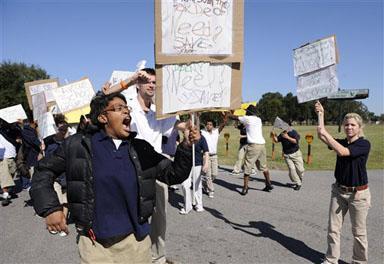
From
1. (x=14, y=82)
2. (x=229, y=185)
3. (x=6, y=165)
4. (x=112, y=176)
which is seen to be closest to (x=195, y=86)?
(x=112, y=176)

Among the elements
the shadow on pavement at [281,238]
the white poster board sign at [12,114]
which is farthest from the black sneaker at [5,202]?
the shadow on pavement at [281,238]

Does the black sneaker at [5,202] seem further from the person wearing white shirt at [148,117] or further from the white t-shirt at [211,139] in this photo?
the person wearing white shirt at [148,117]

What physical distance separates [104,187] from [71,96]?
4.43 meters

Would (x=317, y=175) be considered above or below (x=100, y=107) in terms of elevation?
below

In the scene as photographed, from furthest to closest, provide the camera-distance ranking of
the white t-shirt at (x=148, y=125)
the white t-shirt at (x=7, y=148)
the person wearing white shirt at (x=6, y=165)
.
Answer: the white t-shirt at (x=7, y=148), the person wearing white shirt at (x=6, y=165), the white t-shirt at (x=148, y=125)

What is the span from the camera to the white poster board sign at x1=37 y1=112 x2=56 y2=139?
19.4ft

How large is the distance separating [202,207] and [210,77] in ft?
14.1

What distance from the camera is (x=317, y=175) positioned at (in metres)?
11.1

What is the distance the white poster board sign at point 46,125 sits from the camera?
5910 millimetres

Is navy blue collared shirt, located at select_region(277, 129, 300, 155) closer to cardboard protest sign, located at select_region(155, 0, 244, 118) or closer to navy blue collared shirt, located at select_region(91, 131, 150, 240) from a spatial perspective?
cardboard protest sign, located at select_region(155, 0, 244, 118)

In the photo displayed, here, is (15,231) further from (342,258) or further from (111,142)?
(342,258)

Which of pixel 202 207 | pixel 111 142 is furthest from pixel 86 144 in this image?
pixel 202 207

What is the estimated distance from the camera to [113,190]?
7.97 feet

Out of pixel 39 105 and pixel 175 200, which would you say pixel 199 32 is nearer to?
pixel 39 105
